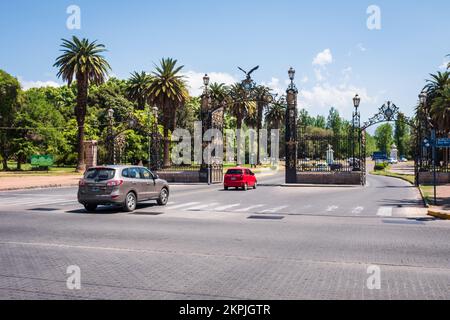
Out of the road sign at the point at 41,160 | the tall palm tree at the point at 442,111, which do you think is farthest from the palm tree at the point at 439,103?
the road sign at the point at 41,160

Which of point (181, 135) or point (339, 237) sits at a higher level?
point (181, 135)

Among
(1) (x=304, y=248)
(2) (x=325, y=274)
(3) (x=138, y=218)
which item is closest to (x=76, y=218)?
(3) (x=138, y=218)

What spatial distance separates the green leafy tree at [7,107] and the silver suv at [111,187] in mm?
48502

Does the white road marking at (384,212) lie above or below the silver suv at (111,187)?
below

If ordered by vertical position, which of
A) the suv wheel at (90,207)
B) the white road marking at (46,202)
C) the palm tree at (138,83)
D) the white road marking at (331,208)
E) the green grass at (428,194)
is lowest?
the white road marking at (331,208)

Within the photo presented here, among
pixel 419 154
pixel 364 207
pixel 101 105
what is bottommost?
pixel 364 207

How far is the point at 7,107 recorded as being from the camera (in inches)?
2384

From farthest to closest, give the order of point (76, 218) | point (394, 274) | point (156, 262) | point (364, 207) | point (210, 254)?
point (364, 207)
point (76, 218)
point (210, 254)
point (156, 262)
point (394, 274)

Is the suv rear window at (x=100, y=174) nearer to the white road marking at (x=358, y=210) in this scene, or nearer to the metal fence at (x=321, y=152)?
the white road marking at (x=358, y=210)

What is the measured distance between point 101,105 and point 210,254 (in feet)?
259

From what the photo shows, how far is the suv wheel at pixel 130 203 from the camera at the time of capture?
1670 cm

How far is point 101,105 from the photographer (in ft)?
275

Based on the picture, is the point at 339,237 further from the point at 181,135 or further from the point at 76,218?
the point at 181,135

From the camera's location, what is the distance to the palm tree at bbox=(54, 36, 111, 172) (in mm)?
52344
